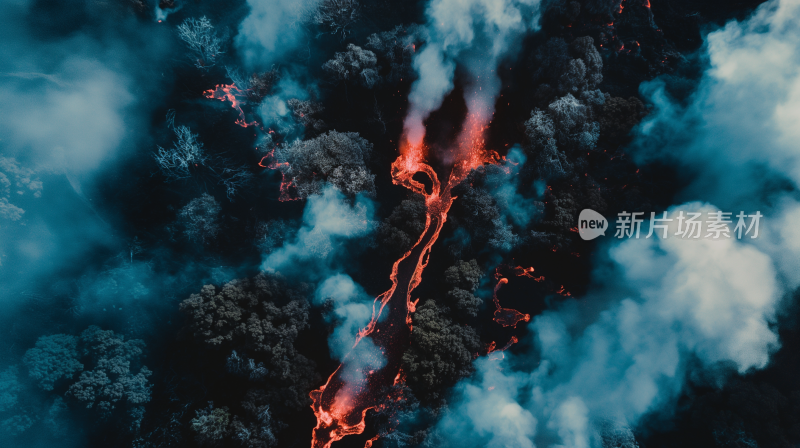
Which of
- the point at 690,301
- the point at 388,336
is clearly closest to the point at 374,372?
the point at 388,336

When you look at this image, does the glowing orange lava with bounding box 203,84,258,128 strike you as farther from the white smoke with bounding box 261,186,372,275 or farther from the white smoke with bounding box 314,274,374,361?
the white smoke with bounding box 314,274,374,361

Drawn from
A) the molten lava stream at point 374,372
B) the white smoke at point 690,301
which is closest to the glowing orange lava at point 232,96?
the molten lava stream at point 374,372

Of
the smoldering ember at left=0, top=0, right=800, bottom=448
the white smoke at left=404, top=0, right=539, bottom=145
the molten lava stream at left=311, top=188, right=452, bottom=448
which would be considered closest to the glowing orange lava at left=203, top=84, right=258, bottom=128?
the smoldering ember at left=0, top=0, right=800, bottom=448

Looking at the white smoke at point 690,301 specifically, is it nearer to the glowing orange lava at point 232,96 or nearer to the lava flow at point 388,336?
the lava flow at point 388,336

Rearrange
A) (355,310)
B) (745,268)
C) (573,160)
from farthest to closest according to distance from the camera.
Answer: (573,160), (355,310), (745,268)

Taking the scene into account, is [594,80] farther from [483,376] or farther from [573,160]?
[483,376]

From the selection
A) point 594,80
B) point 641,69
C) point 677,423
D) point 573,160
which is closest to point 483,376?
point 677,423

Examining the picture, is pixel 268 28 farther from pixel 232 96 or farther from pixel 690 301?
pixel 690 301
